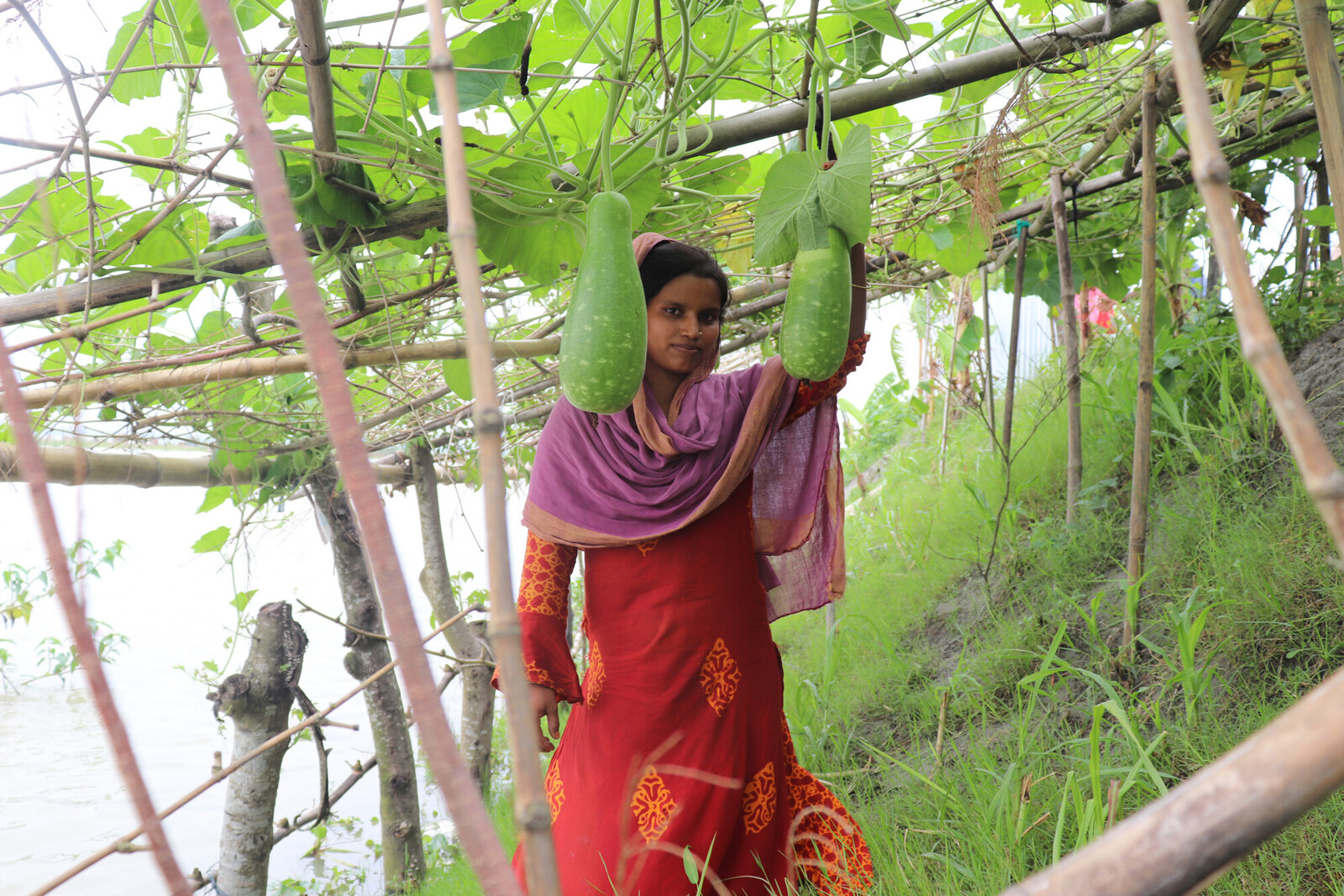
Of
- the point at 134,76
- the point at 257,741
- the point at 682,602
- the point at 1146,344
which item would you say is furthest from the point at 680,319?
the point at 257,741

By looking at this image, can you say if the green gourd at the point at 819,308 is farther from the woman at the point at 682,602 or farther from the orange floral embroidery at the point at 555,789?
the orange floral embroidery at the point at 555,789

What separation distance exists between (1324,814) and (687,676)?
1089 millimetres

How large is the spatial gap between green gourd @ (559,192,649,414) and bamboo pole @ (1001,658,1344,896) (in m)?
0.95

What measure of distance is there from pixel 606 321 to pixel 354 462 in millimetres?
878

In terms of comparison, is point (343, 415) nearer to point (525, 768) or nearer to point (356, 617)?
point (525, 768)

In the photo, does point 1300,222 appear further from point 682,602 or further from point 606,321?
point 606,321

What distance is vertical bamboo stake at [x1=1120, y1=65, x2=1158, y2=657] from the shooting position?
5.74 ft

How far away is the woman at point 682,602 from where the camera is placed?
1.73m

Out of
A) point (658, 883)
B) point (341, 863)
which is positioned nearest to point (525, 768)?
point (658, 883)

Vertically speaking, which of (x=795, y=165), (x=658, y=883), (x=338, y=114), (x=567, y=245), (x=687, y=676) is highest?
(x=338, y=114)

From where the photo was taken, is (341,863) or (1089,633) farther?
(341,863)

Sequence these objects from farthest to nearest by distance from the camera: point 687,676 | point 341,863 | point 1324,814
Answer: point 341,863
point 687,676
point 1324,814

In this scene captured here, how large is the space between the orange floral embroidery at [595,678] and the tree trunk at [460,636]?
6.96 feet

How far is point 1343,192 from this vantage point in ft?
2.21
